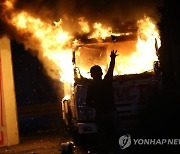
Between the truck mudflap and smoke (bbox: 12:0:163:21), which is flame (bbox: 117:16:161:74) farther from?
the truck mudflap

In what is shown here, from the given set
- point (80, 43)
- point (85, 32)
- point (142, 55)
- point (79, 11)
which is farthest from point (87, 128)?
point (79, 11)

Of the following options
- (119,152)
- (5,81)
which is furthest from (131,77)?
(5,81)

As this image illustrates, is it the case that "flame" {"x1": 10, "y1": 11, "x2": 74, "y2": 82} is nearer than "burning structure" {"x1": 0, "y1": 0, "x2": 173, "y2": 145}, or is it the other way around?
"burning structure" {"x1": 0, "y1": 0, "x2": 173, "y2": 145}

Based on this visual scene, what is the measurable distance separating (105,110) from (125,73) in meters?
3.23

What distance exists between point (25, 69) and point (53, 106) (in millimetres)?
4625

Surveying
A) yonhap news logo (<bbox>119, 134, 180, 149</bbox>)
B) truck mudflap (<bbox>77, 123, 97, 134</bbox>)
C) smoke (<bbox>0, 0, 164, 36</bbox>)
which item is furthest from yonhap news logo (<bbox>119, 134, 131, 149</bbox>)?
smoke (<bbox>0, 0, 164, 36</bbox>)

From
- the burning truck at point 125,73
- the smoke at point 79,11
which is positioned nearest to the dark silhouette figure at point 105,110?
the burning truck at point 125,73

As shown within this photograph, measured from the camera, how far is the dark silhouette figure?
834 cm

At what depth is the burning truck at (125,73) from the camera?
36.4 feet

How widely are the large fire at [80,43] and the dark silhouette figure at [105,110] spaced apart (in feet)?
9.49

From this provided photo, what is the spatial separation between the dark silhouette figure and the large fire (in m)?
2.89

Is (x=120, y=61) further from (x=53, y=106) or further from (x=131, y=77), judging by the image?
(x=53, y=106)

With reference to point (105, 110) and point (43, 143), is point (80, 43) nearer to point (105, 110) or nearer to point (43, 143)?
point (105, 110)

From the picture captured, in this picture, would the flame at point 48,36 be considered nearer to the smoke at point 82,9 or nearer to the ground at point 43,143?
the smoke at point 82,9
